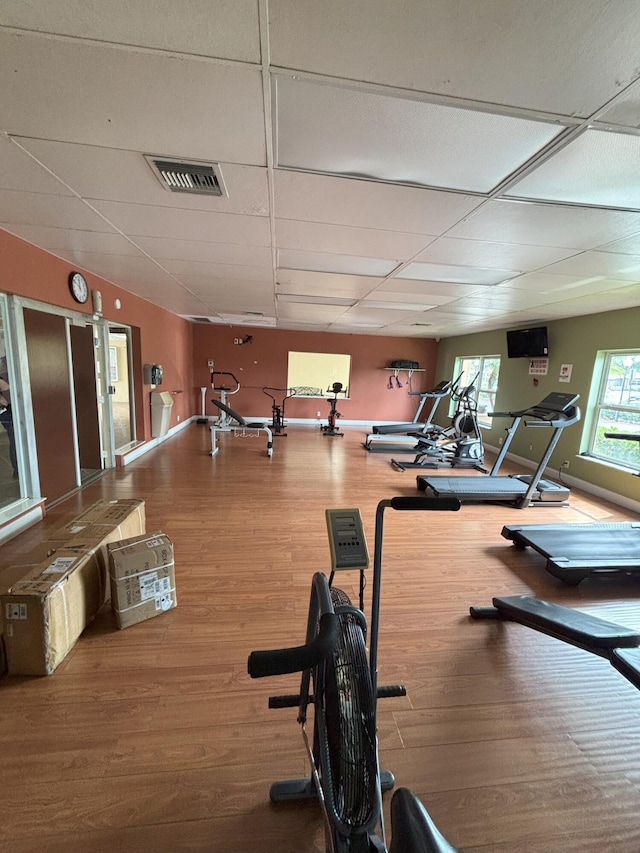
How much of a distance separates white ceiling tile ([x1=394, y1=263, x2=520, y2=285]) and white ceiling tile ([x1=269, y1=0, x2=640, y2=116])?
204 cm

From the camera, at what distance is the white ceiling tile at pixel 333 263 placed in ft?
10.2

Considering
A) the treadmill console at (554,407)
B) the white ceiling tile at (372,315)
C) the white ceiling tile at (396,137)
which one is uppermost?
the white ceiling tile at (372,315)

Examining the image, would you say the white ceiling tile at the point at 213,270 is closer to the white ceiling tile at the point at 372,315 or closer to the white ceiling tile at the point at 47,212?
the white ceiling tile at the point at 47,212

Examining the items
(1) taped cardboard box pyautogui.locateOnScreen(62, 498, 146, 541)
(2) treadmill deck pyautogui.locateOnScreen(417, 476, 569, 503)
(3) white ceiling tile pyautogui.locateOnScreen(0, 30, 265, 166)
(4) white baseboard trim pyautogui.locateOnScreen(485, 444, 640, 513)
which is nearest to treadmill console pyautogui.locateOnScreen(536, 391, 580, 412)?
(2) treadmill deck pyautogui.locateOnScreen(417, 476, 569, 503)

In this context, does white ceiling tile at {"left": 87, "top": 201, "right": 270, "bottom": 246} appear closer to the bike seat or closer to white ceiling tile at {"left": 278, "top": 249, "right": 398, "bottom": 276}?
white ceiling tile at {"left": 278, "top": 249, "right": 398, "bottom": 276}

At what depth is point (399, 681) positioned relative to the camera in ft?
5.88

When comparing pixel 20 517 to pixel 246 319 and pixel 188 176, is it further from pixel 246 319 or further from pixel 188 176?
pixel 246 319

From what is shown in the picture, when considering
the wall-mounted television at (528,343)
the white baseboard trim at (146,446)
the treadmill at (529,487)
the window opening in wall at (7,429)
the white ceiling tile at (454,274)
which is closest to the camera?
the window opening in wall at (7,429)

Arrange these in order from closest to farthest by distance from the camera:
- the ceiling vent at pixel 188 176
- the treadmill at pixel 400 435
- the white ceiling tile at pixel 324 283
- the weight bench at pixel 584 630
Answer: the weight bench at pixel 584 630
the ceiling vent at pixel 188 176
the white ceiling tile at pixel 324 283
the treadmill at pixel 400 435

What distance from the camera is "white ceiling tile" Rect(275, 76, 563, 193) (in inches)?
51.4

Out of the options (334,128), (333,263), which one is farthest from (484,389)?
(334,128)

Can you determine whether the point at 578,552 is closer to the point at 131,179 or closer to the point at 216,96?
the point at 216,96

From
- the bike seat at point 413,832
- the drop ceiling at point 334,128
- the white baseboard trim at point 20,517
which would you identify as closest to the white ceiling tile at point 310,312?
the drop ceiling at point 334,128

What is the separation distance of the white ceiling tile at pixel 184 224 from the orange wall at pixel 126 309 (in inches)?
43.3
